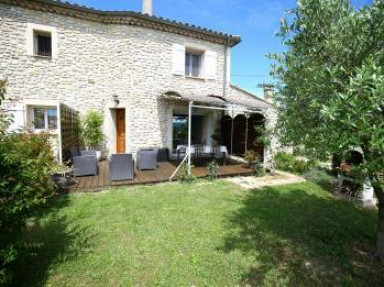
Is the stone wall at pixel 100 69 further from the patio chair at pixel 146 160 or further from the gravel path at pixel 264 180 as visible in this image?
the gravel path at pixel 264 180

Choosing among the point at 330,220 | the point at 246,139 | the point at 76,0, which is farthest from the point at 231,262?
the point at 76,0

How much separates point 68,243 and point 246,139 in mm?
8876

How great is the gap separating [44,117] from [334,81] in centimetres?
1028

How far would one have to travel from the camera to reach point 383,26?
8.71ft

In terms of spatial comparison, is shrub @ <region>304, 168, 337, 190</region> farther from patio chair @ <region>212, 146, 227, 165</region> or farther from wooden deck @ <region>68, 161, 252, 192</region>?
patio chair @ <region>212, 146, 227, 165</region>

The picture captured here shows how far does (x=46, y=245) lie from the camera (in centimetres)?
379

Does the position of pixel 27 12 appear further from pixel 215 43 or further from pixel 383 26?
pixel 383 26

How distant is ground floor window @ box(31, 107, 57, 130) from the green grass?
15.6ft

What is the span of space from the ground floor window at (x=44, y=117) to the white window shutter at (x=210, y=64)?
24.0 feet

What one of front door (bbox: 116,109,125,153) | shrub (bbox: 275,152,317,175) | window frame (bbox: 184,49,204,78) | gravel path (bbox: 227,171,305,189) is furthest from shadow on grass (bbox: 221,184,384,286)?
window frame (bbox: 184,49,204,78)

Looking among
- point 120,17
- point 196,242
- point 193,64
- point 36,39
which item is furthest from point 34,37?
point 196,242

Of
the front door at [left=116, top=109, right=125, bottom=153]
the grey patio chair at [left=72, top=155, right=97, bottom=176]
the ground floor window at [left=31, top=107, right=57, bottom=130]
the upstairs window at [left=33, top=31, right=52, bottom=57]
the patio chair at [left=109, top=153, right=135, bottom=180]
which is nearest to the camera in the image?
the patio chair at [left=109, top=153, right=135, bottom=180]

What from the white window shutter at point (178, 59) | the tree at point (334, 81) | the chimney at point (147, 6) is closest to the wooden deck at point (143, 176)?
the white window shutter at point (178, 59)

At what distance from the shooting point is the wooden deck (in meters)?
6.71
